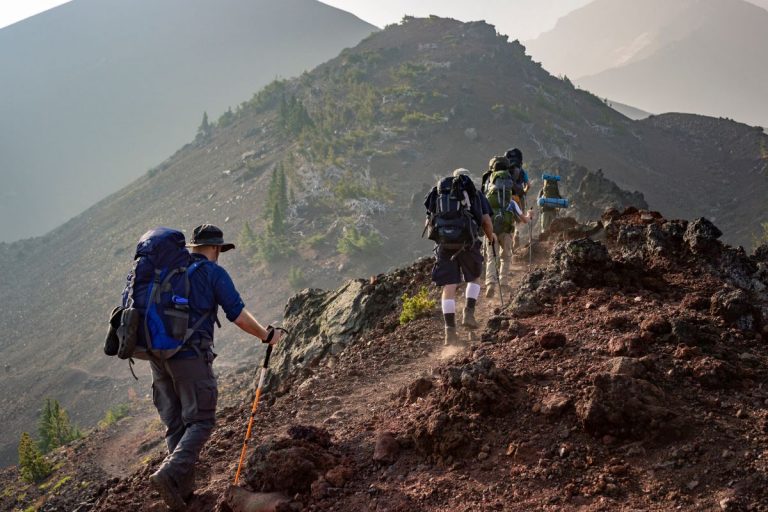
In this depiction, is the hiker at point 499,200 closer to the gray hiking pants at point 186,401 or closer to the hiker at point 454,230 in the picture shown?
the hiker at point 454,230

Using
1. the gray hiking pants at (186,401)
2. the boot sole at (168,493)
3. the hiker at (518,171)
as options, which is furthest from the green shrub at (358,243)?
the boot sole at (168,493)

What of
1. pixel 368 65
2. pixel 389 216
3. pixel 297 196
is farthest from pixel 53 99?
pixel 389 216

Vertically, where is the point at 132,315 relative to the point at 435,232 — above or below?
above

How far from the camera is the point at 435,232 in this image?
7.10 meters

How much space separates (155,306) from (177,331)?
0.25m

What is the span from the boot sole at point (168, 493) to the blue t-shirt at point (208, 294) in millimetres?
1061

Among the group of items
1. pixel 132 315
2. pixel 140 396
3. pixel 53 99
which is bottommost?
pixel 140 396

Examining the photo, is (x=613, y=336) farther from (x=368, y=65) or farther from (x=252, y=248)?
(x=368, y=65)

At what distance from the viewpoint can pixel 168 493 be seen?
169 inches

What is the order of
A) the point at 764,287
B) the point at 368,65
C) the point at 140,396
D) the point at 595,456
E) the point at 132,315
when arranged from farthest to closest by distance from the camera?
the point at 368,65, the point at 140,396, the point at 764,287, the point at 132,315, the point at 595,456

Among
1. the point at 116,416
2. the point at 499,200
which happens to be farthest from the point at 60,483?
the point at 499,200

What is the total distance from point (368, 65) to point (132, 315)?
236ft

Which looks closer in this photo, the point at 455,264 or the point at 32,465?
the point at 455,264

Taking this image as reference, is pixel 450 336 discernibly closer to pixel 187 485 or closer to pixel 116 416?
pixel 187 485
